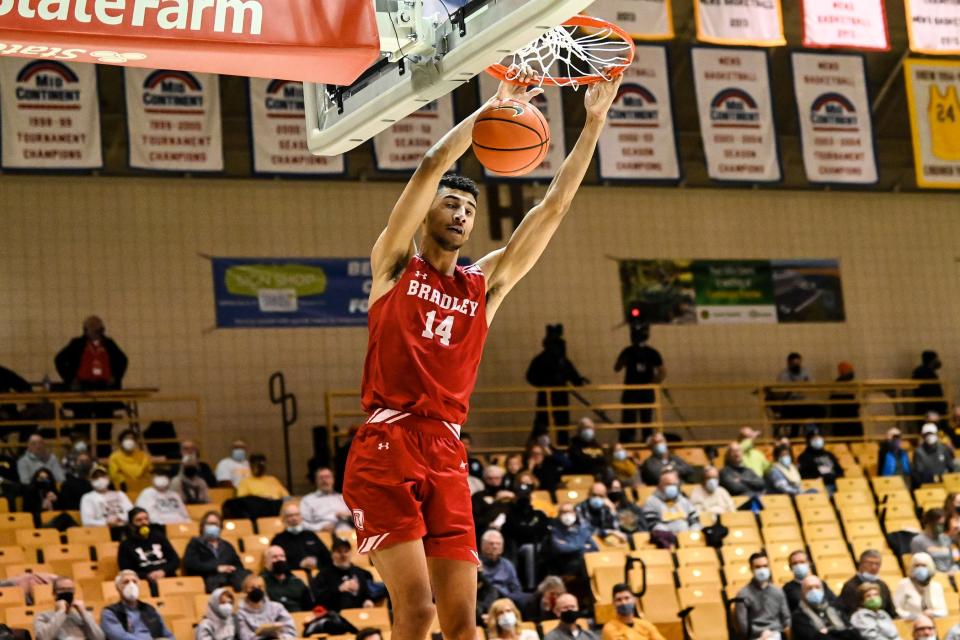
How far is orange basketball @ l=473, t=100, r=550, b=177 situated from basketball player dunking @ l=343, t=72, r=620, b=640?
13 cm

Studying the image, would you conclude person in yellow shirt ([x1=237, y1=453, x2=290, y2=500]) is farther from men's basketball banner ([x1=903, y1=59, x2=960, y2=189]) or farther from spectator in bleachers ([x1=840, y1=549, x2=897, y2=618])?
men's basketball banner ([x1=903, y1=59, x2=960, y2=189])

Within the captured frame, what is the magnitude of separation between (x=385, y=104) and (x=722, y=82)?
13150 mm

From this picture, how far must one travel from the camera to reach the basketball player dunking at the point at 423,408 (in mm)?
5254

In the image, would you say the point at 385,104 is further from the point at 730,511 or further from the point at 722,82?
the point at 722,82

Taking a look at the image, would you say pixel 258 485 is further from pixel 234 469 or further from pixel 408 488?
pixel 408 488

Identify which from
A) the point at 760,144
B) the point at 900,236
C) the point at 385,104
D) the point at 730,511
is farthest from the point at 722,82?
the point at 385,104

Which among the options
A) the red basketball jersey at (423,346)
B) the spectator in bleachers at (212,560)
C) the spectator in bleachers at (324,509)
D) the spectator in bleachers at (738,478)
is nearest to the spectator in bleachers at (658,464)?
the spectator in bleachers at (738,478)

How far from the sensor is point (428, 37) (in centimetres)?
568

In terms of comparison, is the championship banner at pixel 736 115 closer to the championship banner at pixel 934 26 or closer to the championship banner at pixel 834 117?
the championship banner at pixel 834 117

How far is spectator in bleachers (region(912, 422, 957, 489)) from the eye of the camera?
18.9 metres

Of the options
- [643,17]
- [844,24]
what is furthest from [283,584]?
[844,24]

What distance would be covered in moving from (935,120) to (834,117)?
1.28 metres

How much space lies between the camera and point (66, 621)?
11547 mm

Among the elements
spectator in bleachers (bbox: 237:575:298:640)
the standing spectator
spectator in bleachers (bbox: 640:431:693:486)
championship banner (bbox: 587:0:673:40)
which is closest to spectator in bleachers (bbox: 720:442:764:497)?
spectator in bleachers (bbox: 640:431:693:486)
